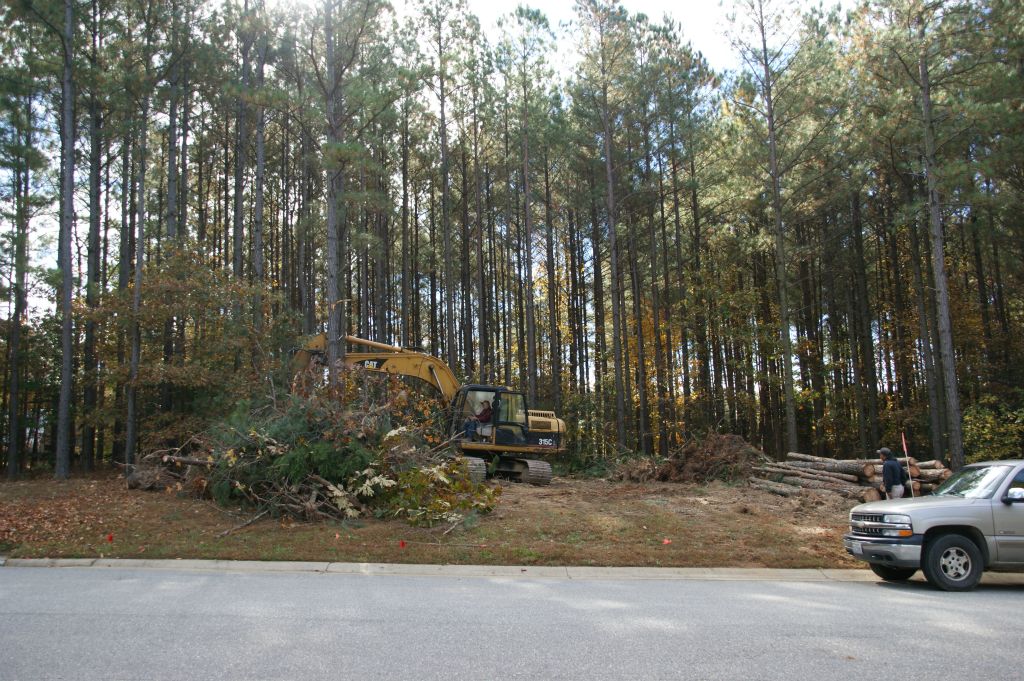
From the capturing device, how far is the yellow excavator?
63.0 feet

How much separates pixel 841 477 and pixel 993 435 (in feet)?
25.9

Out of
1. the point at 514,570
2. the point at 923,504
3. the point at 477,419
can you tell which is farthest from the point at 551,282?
Result: the point at 923,504

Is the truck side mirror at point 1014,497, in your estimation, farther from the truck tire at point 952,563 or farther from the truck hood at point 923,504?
the truck tire at point 952,563

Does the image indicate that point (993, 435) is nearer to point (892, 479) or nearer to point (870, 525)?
point (892, 479)

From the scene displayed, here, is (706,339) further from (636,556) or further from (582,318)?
(636,556)

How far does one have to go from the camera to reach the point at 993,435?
828 inches

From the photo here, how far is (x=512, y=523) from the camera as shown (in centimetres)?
1238

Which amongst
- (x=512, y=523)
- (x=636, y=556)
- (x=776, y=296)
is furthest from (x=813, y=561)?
(x=776, y=296)

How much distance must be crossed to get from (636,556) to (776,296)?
22.3 metres

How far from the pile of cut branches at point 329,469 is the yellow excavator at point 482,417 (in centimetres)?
498

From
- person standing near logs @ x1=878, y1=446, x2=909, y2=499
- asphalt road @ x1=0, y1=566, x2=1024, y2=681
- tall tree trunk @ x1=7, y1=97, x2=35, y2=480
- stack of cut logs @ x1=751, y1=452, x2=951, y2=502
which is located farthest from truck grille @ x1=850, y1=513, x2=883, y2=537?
tall tree trunk @ x1=7, y1=97, x2=35, y2=480

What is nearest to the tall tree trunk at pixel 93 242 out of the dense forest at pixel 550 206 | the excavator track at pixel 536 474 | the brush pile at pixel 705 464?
the dense forest at pixel 550 206

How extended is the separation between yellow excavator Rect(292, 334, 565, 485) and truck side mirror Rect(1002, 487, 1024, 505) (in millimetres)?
11807

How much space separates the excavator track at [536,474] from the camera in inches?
752
